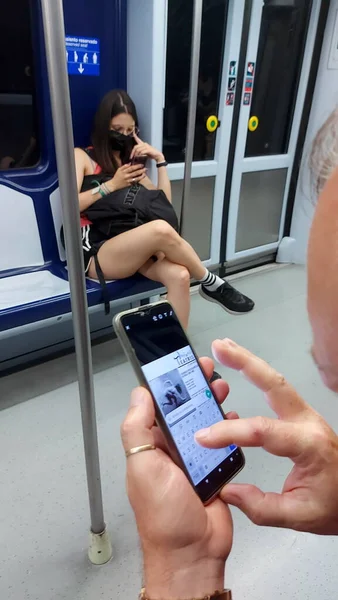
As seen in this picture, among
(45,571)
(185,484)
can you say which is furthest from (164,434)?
(45,571)

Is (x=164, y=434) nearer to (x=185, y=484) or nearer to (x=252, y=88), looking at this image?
(x=185, y=484)

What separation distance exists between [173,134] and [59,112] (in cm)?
211

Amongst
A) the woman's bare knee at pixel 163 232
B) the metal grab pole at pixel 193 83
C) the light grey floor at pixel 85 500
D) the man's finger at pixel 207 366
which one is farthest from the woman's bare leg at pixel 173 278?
the man's finger at pixel 207 366

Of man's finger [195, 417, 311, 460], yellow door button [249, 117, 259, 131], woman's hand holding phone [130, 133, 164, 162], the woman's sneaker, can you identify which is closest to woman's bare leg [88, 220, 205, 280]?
the woman's sneaker

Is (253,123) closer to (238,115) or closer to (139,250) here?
(238,115)

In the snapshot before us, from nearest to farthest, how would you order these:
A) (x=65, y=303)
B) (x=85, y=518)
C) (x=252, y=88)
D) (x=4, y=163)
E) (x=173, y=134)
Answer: (x=85, y=518) → (x=65, y=303) → (x=4, y=163) → (x=173, y=134) → (x=252, y=88)

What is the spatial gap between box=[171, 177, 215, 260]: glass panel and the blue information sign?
1043mm

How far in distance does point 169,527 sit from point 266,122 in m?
3.33

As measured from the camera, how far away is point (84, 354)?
1057mm

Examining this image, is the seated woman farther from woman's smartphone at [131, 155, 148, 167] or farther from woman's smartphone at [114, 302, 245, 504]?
woman's smartphone at [114, 302, 245, 504]

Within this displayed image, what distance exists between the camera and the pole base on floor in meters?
1.24

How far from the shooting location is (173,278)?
2.05m

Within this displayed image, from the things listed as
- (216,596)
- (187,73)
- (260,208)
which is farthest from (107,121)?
(216,596)

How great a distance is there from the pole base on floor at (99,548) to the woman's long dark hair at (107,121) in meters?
1.66
